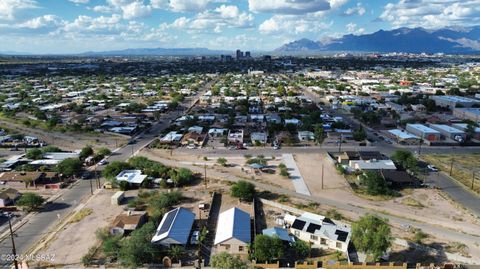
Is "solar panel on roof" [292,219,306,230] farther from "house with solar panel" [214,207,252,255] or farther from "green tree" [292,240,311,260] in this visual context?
"house with solar panel" [214,207,252,255]

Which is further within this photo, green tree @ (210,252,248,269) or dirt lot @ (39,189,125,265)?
dirt lot @ (39,189,125,265)

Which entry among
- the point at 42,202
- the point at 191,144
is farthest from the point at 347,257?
the point at 191,144

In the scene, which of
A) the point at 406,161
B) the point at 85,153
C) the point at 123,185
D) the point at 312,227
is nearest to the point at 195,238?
the point at 312,227

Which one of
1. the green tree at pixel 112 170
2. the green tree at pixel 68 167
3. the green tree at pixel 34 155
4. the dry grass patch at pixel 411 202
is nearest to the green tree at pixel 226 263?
the dry grass patch at pixel 411 202

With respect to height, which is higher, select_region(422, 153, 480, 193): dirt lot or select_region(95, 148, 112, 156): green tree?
select_region(95, 148, 112, 156): green tree

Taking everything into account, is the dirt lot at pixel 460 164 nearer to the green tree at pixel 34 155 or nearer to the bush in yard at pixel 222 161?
the bush in yard at pixel 222 161

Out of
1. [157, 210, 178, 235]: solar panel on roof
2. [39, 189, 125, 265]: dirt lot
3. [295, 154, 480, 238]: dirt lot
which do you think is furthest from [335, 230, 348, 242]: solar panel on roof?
[39, 189, 125, 265]: dirt lot

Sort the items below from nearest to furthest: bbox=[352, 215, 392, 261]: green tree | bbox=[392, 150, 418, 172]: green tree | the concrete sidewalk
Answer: bbox=[352, 215, 392, 261]: green tree, the concrete sidewalk, bbox=[392, 150, 418, 172]: green tree

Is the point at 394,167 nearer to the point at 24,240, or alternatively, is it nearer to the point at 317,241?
the point at 317,241

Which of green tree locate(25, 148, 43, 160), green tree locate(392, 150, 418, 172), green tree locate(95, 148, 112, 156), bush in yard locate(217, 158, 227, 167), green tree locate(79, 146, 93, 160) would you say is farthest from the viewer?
green tree locate(95, 148, 112, 156)
